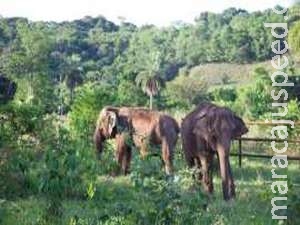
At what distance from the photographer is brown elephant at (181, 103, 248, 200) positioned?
9.32 m

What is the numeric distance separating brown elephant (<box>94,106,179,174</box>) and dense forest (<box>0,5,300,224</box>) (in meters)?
0.47

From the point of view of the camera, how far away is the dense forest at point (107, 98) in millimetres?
6848

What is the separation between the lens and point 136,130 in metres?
12.3

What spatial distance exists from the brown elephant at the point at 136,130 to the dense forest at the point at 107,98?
1.55ft

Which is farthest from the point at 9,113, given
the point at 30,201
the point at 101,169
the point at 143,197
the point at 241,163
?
the point at 241,163

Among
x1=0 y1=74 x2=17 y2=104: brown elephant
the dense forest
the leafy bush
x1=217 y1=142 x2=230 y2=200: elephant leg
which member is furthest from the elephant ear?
x1=217 y1=142 x2=230 y2=200: elephant leg

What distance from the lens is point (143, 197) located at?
6.77 metres

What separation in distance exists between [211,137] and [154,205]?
12.0 ft

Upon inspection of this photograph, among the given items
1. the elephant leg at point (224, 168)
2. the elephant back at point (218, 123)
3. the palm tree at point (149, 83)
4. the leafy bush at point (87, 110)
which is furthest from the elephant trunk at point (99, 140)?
the palm tree at point (149, 83)

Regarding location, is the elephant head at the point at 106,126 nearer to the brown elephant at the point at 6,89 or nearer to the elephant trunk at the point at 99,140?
the elephant trunk at the point at 99,140

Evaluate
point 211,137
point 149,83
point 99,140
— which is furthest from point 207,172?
point 149,83

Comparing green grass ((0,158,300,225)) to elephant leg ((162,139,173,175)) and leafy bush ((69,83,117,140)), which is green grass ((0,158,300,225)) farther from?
leafy bush ((69,83,117,140))

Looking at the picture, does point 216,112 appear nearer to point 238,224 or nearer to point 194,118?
point 194,118

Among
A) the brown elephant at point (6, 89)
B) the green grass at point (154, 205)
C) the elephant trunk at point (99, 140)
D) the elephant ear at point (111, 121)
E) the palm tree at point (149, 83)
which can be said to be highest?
the palm tree at point (149, 83)
